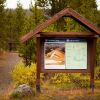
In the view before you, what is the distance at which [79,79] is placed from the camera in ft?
52.6

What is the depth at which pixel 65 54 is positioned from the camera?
1417 cm

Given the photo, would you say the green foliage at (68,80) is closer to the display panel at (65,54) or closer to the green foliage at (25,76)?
the green foliage at (25,76)

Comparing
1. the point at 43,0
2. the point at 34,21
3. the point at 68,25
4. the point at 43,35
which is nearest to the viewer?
the point at 43,35

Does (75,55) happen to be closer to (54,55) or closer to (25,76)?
(54,55)

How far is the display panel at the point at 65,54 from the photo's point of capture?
14125 millimetres

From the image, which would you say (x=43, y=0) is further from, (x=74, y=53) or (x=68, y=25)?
(x=74, y=53)

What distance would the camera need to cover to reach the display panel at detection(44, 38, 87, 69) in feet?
46.3

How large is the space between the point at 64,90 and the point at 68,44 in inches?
69.0

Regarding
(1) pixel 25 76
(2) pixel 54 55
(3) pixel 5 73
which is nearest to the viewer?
(2) pixel 54 55

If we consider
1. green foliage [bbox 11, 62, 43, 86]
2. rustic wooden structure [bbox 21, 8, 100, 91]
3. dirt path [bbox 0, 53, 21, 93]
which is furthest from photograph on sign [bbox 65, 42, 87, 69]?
dirt path [bbox 0, 53, 21, 93]

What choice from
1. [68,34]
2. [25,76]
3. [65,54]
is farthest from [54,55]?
[25,76]

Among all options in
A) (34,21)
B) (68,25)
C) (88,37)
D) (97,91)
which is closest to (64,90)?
(97,91)

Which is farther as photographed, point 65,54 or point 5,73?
point 5,73

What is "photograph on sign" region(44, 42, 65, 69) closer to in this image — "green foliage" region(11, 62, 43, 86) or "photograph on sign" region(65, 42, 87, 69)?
"photograph on sign" region(65, 42, 87, 69)
